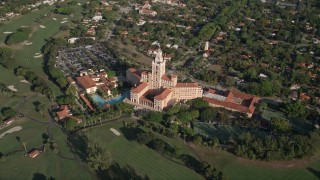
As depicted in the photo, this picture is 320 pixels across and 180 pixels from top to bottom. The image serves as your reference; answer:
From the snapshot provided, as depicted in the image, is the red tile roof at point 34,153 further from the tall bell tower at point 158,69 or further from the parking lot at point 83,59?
the parking lot at point 83,59

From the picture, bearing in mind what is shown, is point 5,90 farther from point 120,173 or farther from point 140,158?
point 120,173

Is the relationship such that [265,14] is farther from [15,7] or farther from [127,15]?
[15,7]

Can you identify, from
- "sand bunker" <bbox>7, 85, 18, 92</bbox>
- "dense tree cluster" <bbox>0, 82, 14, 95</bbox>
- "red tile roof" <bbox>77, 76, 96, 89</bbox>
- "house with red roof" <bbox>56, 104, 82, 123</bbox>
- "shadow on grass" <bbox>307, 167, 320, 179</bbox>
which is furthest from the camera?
"sand bunker" <bbox>7, 85, 18, 92</bbox>

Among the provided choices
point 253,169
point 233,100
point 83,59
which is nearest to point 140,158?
point 253,169

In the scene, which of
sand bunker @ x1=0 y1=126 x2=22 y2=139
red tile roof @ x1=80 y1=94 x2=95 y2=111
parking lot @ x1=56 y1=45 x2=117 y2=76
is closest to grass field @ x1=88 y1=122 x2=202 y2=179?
red tile roof @ x1=80 y1=94 x2=95 y2=111

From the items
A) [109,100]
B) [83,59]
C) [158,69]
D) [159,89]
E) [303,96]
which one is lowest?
[83,59]

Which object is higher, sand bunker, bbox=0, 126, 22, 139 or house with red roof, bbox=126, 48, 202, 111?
house with red roof, bbox=126, 48, 202, 111

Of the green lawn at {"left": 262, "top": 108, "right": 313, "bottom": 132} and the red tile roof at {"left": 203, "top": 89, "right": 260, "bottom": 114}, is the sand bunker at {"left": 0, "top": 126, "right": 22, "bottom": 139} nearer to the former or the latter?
the red tile roof at {"left": 203, "top": 89, "right": 260, "bottom": 114}
